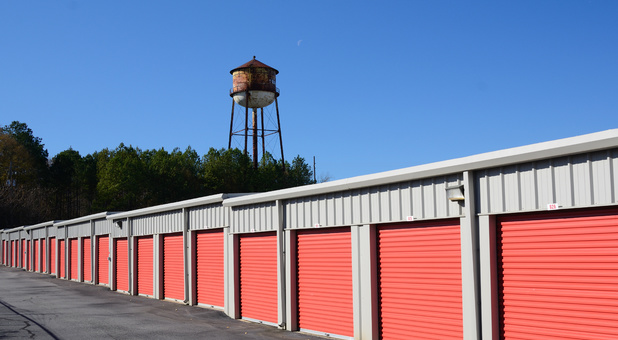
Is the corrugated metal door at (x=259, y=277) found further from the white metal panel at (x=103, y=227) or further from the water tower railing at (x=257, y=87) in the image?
the water tower railing at (x=257, y=87)

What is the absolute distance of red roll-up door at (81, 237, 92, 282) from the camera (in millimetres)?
34366

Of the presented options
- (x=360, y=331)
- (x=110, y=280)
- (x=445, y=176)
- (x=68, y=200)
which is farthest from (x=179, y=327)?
(x=68, y=200)

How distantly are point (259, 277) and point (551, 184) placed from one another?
32.7ft

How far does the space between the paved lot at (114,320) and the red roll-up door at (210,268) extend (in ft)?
1.76

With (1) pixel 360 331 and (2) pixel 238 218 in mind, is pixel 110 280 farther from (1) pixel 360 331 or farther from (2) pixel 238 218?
(1) pixel 360 331

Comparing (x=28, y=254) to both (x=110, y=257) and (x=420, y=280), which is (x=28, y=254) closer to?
(x=110, y=257)

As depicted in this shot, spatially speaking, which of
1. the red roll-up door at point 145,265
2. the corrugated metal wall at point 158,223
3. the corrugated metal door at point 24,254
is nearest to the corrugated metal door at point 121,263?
the red roll-up door at point 145,265

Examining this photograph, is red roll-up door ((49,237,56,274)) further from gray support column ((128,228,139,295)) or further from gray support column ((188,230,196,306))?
gray support column ((188,230,196,306))

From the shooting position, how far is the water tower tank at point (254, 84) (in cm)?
5456

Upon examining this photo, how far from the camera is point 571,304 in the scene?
952cm

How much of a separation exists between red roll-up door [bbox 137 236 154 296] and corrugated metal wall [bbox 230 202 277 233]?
8.06m

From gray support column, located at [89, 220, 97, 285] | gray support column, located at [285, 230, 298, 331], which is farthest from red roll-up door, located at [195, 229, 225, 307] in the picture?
gray support column, located at [89, 220, 97, 285]

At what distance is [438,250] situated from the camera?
38.7 feet

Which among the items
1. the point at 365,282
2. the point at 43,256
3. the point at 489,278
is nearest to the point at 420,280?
the point at 365,282
